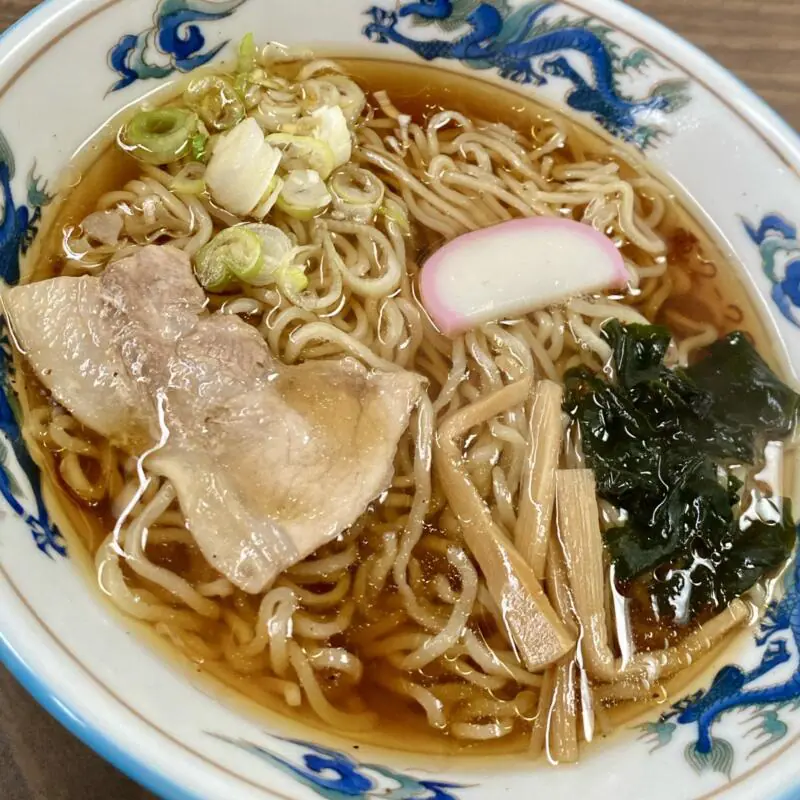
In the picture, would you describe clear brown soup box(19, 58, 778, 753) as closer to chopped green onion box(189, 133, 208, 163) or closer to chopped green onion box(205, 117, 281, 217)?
chopped green onion box(189, 133, 208, 163)

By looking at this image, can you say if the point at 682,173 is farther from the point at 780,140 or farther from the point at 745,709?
the point at 745,709

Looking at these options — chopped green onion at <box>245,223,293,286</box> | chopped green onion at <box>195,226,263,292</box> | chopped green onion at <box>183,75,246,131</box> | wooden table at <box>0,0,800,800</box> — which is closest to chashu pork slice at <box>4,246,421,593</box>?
chopped green onion at <box>195,226,263,292</box>

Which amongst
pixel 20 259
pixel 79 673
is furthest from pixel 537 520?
pixel 20 259

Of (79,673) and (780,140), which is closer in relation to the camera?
(79,673)

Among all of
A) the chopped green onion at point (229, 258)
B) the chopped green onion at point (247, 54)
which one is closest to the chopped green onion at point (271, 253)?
the chopped green onion at point (229, 258)

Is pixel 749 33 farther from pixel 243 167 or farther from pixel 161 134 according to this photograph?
pixel 161 134

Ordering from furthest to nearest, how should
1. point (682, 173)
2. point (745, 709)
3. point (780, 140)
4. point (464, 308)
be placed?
point (682, 173) < point (780, 140) < point (464, 308) < point (745, 709)

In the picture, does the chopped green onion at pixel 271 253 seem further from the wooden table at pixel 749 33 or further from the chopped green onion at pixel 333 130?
the wooden table at pixel 749 33

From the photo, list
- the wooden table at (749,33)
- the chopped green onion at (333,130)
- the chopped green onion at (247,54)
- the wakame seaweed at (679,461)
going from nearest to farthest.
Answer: the wakame seaweed at (679,461) < the chopped green onion at (333,130) < the chopped green onion at (247,54) < the wooden table at (749,33)
